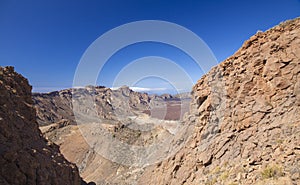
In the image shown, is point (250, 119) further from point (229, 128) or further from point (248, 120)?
point (229, 128)

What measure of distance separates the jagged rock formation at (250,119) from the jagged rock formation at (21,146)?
26.5ft

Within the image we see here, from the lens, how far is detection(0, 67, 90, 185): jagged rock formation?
9.43 meters

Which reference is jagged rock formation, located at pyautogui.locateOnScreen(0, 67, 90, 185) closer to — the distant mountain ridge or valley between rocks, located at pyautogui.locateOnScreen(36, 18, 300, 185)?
valley between rocks, located at pyautogui.locateOnScreen(36, 18, 300, 185)

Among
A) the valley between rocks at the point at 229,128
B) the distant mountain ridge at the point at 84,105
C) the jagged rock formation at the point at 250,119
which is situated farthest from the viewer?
the distant mountain ridge at the point at 84,105

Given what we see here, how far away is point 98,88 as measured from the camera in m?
147

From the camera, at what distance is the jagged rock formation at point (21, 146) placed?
9430 millimetres

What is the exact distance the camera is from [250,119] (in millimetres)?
11680

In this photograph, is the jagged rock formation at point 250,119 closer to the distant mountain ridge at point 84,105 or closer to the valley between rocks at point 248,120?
the valley between rocks at point 248,120

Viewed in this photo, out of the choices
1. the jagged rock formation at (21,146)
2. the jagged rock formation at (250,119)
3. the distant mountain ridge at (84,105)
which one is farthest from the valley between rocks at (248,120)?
the distant mountain ridge at (84,105)

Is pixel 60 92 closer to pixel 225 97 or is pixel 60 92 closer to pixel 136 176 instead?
pixel 136 176

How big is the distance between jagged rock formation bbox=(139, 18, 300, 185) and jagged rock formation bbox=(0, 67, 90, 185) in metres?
8.08

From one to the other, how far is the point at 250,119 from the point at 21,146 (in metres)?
12.6

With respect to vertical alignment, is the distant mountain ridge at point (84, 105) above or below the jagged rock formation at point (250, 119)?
above

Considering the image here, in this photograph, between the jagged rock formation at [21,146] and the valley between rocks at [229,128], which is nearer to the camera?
the valley between rocks at [229,128]
